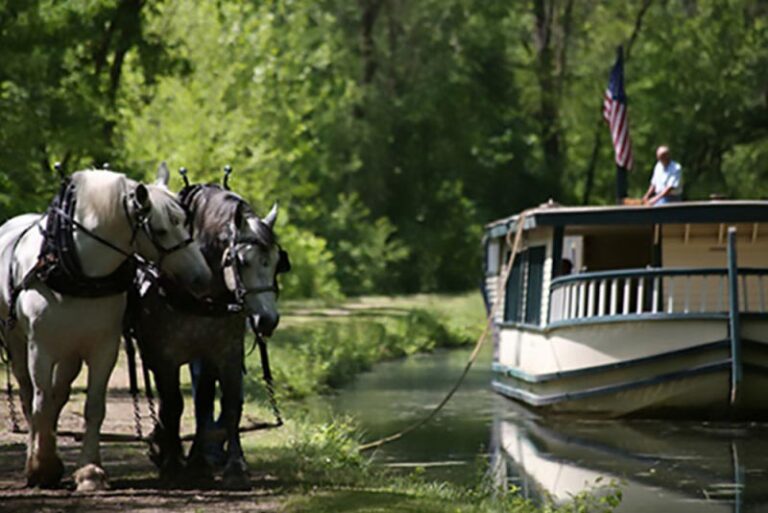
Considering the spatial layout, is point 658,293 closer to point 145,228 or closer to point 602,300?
point 602,300

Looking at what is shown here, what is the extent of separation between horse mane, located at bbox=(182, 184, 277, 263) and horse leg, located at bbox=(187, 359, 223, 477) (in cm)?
92

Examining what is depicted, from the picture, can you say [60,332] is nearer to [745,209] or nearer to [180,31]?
[745,209]

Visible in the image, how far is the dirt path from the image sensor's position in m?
9.55

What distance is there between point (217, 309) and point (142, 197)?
97cm

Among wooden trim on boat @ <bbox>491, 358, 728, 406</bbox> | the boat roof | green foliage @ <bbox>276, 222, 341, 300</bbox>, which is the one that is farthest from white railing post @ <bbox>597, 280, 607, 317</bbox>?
green foliage @ <bbox>276, 222, 341, 300</bbox>

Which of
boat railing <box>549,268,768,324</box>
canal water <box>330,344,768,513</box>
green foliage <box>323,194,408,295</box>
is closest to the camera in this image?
canal water <box>330,344,768,513</box>

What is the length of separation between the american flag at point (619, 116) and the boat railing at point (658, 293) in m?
3.38

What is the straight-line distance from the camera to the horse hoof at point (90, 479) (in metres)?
10.2

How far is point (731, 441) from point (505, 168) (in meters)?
43.3

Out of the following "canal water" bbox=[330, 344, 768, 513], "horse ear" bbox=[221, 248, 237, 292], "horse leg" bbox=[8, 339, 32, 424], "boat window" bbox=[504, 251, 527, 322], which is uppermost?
"horse ear" bbox=[221, 248, 237, 292]

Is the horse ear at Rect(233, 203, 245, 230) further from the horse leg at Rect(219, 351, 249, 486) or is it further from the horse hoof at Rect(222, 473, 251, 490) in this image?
the horse hoof at Rect(222, 473, 251, 490)

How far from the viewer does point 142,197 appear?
33.1 feet

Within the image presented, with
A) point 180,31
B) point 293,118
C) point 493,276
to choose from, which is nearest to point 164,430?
Result: point 493,276

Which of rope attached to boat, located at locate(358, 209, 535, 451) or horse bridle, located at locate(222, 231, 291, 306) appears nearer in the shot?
horse bridle, located at locate(222, 231, 291, 306)
